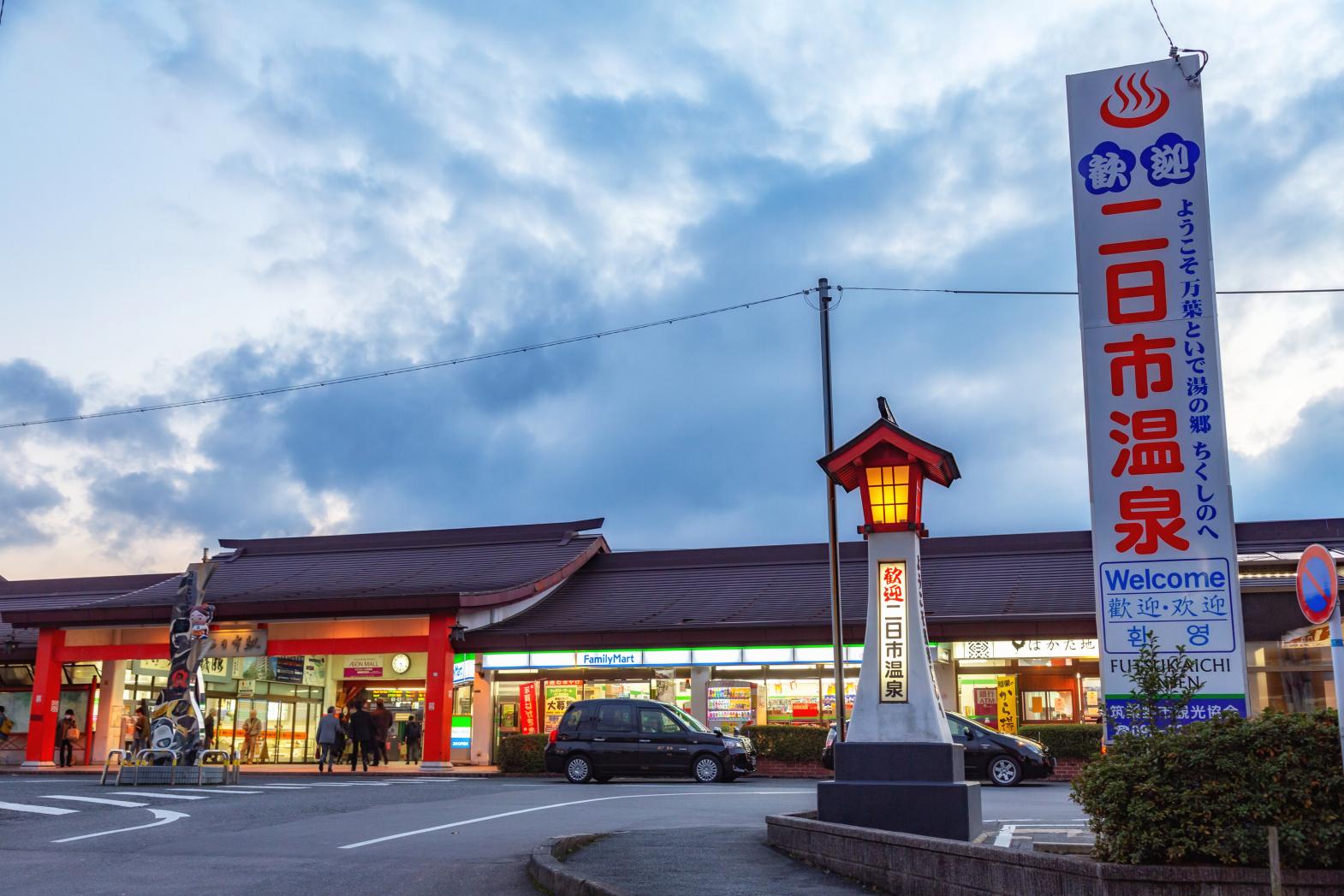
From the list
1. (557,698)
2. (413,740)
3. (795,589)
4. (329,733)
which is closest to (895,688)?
(557,698)

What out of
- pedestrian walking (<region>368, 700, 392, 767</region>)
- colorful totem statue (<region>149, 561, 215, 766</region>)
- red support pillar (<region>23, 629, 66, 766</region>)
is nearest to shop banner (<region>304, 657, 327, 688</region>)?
pedestrian walking (<region>368, 700, 392, 767</region>)

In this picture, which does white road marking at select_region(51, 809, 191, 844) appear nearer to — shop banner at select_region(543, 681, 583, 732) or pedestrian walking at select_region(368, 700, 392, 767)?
shop banner at select_region(543, 681, 583, 732)

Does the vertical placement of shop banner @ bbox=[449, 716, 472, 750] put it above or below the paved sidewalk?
above

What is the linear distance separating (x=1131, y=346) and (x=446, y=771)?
73.6 feet

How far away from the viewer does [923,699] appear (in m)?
11.1

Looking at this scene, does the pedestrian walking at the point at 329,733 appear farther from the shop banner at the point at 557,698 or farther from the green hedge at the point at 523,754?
the shop banner at the point at 557,698

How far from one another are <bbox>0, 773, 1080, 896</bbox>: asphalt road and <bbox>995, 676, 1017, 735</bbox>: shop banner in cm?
440

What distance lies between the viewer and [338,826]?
570 inches

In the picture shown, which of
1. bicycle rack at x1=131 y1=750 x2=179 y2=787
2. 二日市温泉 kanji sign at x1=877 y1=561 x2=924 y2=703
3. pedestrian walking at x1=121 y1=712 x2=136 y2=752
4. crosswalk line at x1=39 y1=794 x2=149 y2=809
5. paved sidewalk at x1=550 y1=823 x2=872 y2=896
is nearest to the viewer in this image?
paved sidewalk at x1=550 y1=823 x2=872 y2=896

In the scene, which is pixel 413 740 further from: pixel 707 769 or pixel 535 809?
pixel 535 809

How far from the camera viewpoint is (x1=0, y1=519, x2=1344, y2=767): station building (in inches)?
1080

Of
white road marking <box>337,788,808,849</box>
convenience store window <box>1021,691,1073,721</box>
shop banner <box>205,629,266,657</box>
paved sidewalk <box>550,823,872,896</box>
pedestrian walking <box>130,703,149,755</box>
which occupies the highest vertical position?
shop banner <box>205,629,266,657</box>

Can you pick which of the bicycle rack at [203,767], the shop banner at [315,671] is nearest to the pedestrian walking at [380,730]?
the shop banner at [315,671]

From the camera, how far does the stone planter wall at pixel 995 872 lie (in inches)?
262
